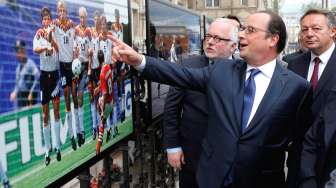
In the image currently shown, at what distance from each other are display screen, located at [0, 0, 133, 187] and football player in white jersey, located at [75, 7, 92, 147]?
0.03ft

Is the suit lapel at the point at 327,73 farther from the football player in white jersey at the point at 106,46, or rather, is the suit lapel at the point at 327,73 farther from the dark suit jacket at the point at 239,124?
the football player in white jersey at the point at 106,46

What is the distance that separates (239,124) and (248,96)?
0.18m

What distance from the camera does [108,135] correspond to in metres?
2.66

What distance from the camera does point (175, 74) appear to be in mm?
2570

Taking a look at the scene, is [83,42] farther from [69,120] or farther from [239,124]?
[239,124]

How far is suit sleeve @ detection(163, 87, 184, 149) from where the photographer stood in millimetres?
3361

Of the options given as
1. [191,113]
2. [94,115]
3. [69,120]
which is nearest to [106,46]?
[94,115]

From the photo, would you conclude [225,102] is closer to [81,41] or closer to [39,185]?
[81,41]

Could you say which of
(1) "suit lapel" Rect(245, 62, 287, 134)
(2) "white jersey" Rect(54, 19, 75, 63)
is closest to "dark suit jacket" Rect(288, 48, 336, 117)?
(1) "suit lapel" Rect(245, 62, 287, 134)

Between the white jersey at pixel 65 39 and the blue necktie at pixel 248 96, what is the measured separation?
1.06m

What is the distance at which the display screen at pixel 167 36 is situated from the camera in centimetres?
360

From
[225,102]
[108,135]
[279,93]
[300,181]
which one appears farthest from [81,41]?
[300,181]

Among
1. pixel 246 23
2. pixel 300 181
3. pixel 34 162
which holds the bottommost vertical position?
pixel 300 181

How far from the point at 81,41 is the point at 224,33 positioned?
4.35 feet
